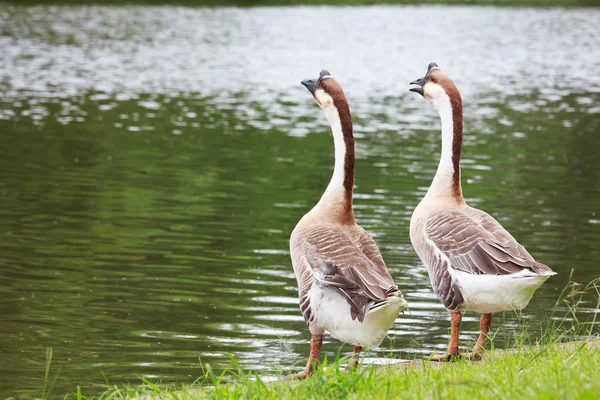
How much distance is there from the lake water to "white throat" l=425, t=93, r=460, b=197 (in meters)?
1.45

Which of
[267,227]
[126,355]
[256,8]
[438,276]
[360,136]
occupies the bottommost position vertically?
[256,8]

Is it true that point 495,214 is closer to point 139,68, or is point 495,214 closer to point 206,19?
point 139,68

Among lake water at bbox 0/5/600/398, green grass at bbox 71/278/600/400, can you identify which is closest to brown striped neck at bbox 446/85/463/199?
lake water at bbox 0/5/600/398

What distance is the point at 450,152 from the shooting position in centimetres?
822

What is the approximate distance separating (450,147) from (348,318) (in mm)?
2419

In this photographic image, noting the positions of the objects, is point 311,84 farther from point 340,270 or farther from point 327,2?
point 327,2

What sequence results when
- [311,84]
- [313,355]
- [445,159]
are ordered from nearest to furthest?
[313,355]
[311,84]
[445,159]

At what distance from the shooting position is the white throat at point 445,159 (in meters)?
8.12

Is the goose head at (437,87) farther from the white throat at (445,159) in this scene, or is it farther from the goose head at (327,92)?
the goose head at (327,92)

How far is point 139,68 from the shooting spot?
4150 centimetres

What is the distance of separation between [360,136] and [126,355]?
666 inches

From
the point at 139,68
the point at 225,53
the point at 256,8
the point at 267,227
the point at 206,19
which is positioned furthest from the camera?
the point at 256,8

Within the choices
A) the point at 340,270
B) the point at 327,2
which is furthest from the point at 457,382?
the point at 327,2

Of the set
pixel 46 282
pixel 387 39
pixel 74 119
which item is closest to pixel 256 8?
pixel 387 39
